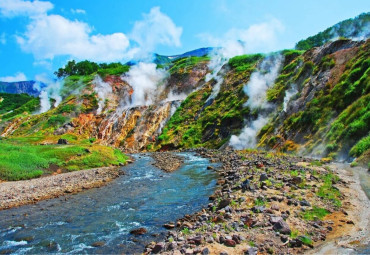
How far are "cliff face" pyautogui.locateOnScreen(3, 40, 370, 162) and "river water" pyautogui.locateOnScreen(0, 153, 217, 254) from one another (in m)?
15.7

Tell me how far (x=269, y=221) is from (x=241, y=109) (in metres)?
47.6

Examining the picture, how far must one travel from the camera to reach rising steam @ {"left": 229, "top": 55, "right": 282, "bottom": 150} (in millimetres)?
49562

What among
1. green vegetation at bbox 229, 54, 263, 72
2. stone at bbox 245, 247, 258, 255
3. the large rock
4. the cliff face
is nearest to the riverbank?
stone at bbox 245, 247, 258, 255

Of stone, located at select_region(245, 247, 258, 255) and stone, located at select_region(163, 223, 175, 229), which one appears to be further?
stone, located at select_region(163, 223, 175, 229)

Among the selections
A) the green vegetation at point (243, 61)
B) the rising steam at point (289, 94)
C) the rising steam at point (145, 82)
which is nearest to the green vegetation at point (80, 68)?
the rising steam at point (145, 82)

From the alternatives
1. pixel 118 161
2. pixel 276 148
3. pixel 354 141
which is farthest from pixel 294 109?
pixel 118 161

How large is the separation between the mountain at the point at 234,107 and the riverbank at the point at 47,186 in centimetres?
2268

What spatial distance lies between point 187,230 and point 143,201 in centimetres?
822

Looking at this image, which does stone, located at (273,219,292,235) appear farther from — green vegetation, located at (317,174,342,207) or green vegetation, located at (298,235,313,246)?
green vegetation, located at (317,174,342,207)

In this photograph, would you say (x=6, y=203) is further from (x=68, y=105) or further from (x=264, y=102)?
(x=68, y=105)

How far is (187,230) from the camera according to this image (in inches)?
486

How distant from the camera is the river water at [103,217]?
42.8 ft

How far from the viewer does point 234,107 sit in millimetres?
60688

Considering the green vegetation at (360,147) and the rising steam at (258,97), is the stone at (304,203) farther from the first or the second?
the rising steam at (258,97)
